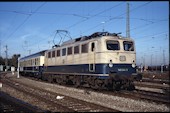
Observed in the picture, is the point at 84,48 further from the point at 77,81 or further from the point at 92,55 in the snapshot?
the point at 77,81

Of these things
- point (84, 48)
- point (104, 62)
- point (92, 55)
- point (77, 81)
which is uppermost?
point (84, 48)

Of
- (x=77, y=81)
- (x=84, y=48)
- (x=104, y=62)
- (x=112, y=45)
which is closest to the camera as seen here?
(x=104, y=62)

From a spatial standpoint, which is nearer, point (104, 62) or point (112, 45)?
point (104, 62)

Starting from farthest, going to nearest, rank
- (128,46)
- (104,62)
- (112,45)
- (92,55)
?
1. (128,46)
2. (92,55)
3. (112,45)
4. (104,62)

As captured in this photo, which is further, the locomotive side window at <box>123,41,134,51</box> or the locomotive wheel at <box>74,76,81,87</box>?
the locomotive wheel at <box>74,76,81,87</box>

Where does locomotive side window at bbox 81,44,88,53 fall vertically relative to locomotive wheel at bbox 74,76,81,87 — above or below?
above

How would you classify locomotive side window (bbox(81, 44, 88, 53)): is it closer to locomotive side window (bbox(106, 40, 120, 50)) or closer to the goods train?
the goods train

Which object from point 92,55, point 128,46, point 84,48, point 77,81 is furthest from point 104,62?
point 77,81

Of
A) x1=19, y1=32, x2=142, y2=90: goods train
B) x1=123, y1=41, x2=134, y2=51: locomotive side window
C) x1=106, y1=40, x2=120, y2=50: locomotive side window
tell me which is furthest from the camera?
x1=123, y1=41, x2=134, y2=51: locomotive side window

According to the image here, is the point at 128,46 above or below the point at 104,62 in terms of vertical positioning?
above

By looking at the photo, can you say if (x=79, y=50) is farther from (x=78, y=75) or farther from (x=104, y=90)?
(x=104, y=90)

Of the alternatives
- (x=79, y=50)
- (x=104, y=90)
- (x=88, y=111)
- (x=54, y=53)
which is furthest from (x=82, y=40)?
(x=88, y=111)

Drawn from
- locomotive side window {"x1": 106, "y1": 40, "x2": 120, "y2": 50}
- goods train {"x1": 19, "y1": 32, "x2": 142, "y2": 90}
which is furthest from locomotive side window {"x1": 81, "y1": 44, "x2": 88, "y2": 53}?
locomotive side window {"x1": 106, "y1": 40, "x2": 120, "y2": 50}

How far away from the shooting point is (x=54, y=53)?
2416cm
